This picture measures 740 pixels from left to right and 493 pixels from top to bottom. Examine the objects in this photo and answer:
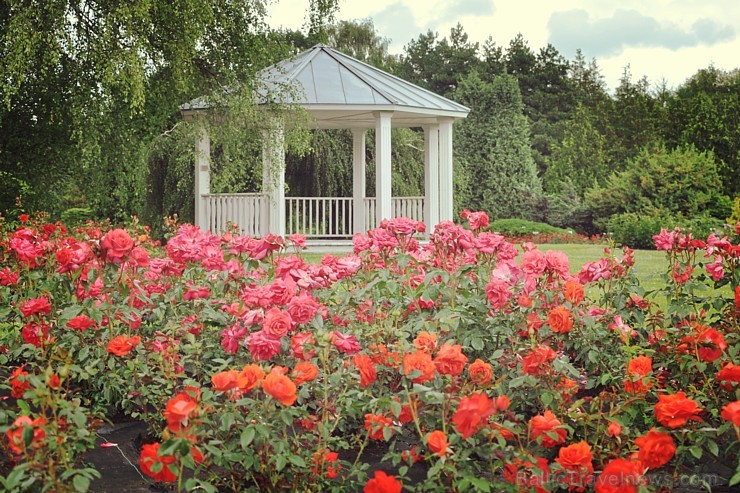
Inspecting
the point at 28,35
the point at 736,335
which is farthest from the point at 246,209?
the point at 736,335

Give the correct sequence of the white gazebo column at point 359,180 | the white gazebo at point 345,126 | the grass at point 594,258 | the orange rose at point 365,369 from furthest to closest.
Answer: the white gazebo column at point 359,180 < the white gazebo at point 345,126 < the grass at point 594,258 < the orange rose at point 365,369

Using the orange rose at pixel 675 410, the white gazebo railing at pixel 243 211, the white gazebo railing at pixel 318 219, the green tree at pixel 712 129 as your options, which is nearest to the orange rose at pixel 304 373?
the orange rose at pixel 675 410

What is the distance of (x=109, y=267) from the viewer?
298 cm

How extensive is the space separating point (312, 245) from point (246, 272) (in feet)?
30.4

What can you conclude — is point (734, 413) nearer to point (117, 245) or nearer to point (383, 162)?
point (117, 245)

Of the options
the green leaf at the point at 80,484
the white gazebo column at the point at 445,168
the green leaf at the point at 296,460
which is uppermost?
the white gazebo column at the point at 445,168

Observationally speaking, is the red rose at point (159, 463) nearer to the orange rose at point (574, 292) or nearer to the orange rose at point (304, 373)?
the orange rose at point (304, 373)

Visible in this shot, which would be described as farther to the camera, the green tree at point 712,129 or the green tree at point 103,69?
the green tree at point 712,129

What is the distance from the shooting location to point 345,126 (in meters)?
13.7

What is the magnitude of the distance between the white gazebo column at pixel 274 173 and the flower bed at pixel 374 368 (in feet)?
22.2

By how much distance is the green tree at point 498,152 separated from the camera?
2103 centimetres

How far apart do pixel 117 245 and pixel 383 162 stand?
9209 mm

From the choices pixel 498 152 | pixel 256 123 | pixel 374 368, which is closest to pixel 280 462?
pixel 374 368

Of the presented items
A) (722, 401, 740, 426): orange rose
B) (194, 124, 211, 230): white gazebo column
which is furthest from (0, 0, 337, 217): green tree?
(722, 401, 740, 426): orange rose
